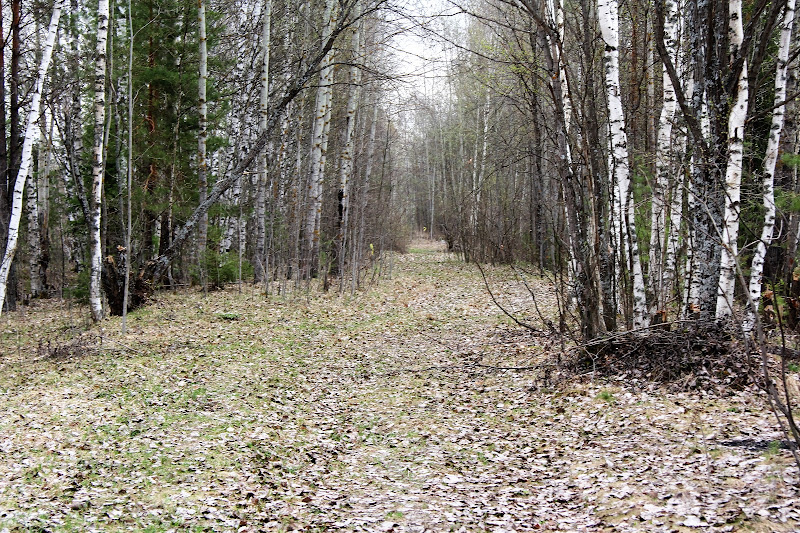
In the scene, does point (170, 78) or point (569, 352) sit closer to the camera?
point (569, 352)

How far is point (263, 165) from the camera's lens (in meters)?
15.1

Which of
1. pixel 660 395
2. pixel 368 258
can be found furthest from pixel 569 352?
pixel 368 258

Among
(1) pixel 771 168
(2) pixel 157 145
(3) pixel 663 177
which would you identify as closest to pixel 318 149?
(2) pixel 157 145

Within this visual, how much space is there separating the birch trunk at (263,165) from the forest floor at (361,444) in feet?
18.1

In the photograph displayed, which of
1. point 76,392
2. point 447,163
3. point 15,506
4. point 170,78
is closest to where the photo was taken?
point 15,506

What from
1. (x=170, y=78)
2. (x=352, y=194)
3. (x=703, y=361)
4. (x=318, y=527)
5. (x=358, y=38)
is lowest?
(x=318, y=527)

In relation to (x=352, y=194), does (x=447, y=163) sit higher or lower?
higher

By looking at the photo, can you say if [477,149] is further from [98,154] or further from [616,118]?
[616,118]

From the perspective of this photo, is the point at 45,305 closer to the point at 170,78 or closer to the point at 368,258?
the point at 170,78

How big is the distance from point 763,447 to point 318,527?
3.39 metres

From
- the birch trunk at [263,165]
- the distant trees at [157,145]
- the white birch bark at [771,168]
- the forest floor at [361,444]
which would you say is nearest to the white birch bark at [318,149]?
the distant trees at [157,145]

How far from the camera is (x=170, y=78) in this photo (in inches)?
519

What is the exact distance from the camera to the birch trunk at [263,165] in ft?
45.5

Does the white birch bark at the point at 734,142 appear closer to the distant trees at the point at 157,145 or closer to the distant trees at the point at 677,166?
the distant trees at the point at 677,166
